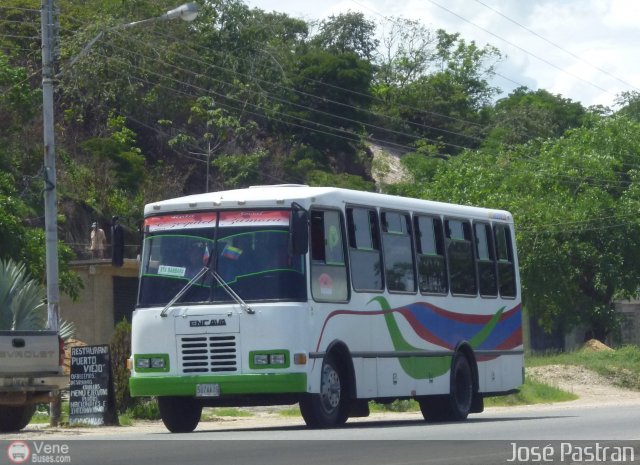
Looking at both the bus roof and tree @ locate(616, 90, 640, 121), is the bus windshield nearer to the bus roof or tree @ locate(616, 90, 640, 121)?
the bus roof

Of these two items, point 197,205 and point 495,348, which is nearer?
point 197,205

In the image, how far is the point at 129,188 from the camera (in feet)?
156

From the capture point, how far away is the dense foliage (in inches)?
1853

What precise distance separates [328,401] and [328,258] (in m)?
1.93

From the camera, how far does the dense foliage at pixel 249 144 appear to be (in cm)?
4706

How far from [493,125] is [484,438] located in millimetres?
60944

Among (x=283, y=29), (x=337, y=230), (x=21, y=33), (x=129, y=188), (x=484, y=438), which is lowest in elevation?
(x=484, y=438)

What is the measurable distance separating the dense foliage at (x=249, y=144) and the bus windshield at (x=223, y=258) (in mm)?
19378

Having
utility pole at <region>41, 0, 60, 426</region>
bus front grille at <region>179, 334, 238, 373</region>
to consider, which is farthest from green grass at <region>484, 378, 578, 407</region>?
bus front grille at <region>179, 334, 238, 373</region>

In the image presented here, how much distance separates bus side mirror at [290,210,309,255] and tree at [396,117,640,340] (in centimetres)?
3098

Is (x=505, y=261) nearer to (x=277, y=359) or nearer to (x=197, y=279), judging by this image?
(x=277, y=359)

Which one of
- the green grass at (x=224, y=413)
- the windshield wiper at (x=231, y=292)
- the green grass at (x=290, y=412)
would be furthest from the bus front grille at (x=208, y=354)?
the green grass at (x=290, y=412)

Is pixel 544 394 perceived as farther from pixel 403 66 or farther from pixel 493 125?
pixel 403 66

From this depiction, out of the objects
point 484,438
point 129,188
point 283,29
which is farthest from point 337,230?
point 283,29
